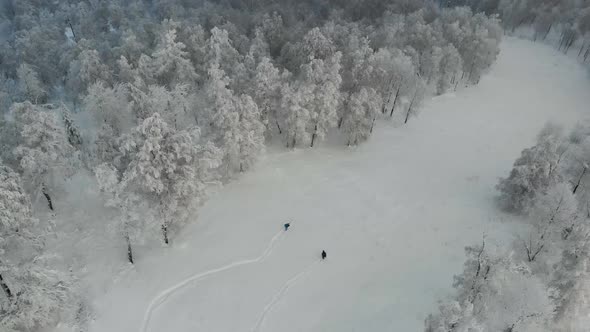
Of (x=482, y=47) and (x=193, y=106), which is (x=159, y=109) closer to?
(x=193, y=106)

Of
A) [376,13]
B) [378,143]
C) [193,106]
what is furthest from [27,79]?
[376,13]

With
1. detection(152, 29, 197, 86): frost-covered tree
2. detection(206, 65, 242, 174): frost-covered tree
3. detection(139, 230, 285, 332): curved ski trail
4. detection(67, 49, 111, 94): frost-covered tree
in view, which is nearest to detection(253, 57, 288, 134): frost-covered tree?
detection(206, 65, 242, 174): frost-covered tree

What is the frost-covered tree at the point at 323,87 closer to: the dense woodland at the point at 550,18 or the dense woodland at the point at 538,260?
the dense woodland at the point at 538,260

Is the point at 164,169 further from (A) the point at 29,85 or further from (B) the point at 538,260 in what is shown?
(A) the point at 29,85

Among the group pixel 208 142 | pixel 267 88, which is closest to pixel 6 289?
pixel 208 142

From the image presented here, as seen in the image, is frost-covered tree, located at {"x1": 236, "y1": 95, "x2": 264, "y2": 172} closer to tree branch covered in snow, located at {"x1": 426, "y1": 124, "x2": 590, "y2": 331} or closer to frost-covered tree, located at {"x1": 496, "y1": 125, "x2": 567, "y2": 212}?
tree branch covered in snow, located at {"x1": 426, "y1": 124, "x2": 590, "y2": 331}

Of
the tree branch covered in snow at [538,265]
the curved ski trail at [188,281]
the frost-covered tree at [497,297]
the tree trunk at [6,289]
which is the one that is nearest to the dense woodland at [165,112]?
the tree trunk at [6,289]
